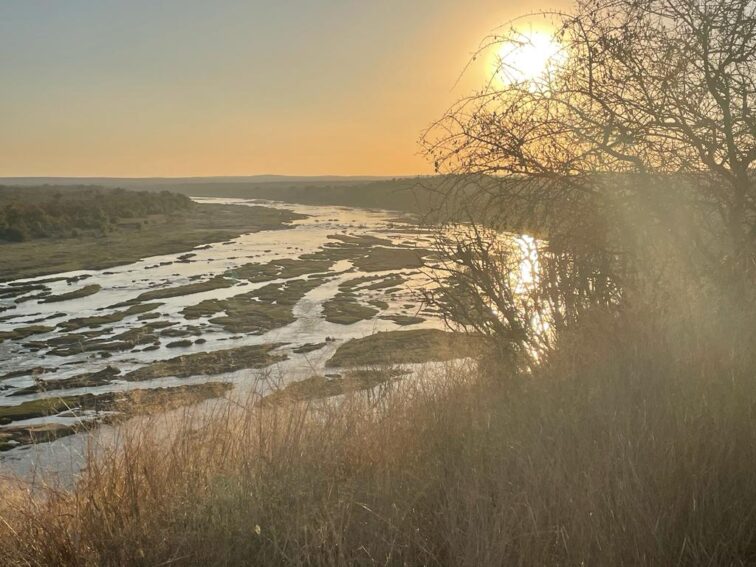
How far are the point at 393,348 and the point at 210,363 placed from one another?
4640mm

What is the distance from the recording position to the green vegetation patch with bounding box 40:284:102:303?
23.6 meters

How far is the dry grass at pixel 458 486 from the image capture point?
8.32 feet

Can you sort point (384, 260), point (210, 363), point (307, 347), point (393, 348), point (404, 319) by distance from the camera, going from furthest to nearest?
point (384, 260)
point (404, 319)
point (307, 347)
point (393, 348)
point (210, 363)

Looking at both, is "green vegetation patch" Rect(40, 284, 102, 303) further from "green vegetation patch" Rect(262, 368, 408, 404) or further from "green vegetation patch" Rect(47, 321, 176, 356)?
"green vegetation patch" Rect(262, 368, 408, 404)

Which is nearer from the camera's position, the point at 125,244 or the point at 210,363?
the point at 210,363

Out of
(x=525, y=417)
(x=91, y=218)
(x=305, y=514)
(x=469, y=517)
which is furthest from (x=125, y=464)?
(x=91, y=218)

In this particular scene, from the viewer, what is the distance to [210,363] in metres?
16.0

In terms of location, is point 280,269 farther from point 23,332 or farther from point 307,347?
point 307,347

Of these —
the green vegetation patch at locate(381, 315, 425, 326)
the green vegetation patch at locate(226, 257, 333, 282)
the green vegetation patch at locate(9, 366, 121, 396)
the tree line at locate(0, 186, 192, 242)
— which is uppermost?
the tree line at locate(0, 186, 192, 242)

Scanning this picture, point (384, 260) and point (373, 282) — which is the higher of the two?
point (384, 260)

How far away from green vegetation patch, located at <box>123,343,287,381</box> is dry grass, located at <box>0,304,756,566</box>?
11.3 m

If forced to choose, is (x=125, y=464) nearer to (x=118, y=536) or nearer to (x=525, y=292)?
(x=118, y=536)

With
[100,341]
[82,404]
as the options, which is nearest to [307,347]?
[100,341]

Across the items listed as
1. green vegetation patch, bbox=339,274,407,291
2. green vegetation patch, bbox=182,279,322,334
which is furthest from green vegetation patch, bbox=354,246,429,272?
green vegetation patch, bbox=182,279,322,334
